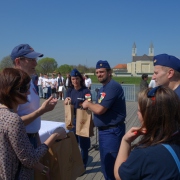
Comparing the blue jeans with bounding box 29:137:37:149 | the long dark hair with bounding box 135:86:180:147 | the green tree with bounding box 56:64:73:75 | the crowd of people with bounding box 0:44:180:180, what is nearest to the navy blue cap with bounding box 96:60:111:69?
the crowd of people with bounding box 0:44:180:180

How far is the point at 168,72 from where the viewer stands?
2.64 meters

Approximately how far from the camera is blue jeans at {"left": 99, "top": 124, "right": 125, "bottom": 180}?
129 inches

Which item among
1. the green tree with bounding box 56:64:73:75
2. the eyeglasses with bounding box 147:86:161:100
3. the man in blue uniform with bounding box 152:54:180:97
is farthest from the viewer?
the green tree with bounding box 56:64:73:75

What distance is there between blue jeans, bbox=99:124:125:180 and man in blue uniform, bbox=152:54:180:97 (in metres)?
1.01

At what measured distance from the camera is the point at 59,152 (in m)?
2.22

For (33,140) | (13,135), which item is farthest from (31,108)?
(13,135)

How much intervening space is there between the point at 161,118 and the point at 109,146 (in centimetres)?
196

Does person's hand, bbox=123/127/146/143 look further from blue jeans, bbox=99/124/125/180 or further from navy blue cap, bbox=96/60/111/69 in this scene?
navy blue cap, bbox=96/60/111/69

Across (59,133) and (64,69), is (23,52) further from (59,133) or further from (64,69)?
(64,69)

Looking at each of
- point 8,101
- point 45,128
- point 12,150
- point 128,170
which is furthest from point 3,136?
point 45,128

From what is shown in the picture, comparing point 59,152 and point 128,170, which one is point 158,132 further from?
point 59,152

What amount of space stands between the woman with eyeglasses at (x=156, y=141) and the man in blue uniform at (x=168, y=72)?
1163mm

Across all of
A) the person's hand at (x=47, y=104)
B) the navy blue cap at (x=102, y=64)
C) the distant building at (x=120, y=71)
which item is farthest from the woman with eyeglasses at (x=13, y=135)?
the distant building at (x=120, y=71)

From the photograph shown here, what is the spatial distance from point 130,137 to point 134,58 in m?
137
